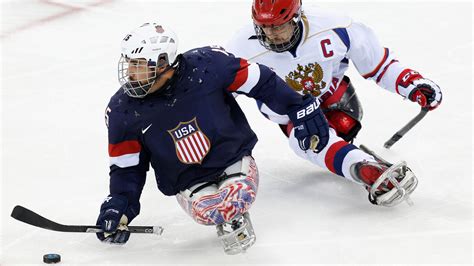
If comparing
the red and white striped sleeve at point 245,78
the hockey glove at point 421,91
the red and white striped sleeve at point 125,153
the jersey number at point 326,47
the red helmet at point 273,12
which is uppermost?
the red helmet at point 273,12

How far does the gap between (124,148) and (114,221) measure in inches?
10.5

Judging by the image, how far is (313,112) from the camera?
4.32 meters

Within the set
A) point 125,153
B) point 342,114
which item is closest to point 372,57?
point 342,114

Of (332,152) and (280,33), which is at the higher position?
(280,33)

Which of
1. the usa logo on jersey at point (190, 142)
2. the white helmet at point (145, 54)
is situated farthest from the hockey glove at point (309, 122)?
the white helmet at point (145, 54)

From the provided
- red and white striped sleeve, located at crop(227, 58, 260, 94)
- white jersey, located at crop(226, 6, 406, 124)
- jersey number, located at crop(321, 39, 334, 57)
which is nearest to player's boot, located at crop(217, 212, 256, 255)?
red and white striped sleeve, located at crop(227, 58, 260, 94)

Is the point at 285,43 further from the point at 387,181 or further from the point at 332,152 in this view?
the point at 387,181

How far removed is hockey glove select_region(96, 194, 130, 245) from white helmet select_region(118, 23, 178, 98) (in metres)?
0.40

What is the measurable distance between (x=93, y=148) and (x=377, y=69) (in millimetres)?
1387

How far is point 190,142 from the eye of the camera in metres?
4.16

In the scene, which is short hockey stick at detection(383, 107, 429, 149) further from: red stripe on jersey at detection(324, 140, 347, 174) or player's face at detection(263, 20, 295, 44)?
player's face at detection(263, 20, 295, 44)

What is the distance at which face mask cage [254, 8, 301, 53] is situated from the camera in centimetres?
447

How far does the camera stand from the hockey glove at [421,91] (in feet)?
14.8

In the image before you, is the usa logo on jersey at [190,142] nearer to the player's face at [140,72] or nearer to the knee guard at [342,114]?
the player's face at [140,72]
